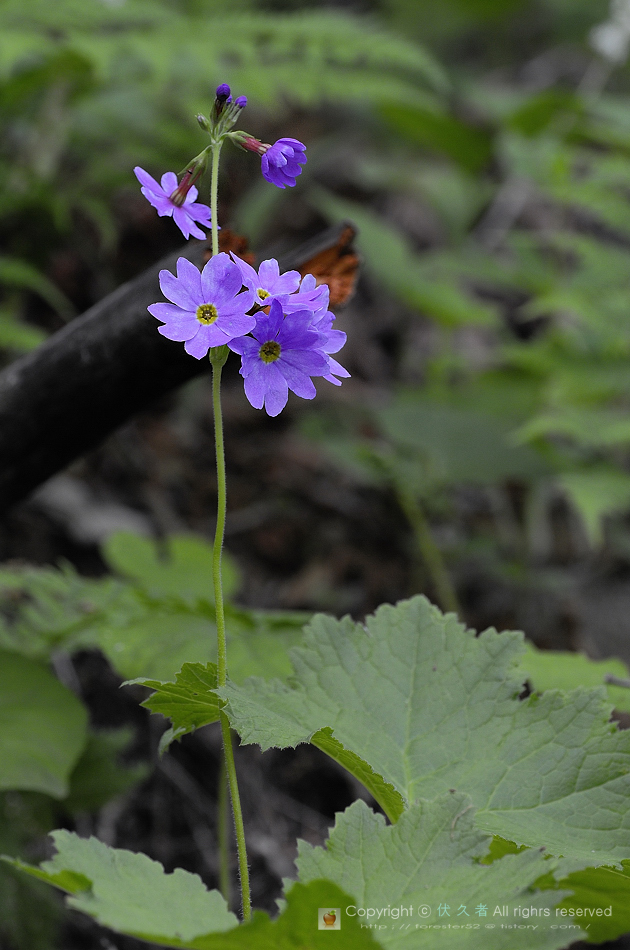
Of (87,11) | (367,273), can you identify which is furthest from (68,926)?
(367,273)

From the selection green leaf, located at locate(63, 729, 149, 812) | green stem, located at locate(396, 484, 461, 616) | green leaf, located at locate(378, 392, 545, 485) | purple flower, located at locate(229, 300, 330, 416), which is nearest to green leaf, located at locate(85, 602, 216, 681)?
green leaf, located at locate(63, 729, 149, 812)

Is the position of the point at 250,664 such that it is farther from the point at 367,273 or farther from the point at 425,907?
the point at 367,273

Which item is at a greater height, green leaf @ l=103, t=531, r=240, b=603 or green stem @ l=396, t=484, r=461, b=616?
green stem @ l=396, t=484, r=461, b=616

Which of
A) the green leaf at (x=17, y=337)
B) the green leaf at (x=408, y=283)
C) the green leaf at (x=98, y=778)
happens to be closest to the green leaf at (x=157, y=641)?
the green leaf at (x=98, y=778)

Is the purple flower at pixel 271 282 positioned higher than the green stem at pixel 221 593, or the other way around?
the purple flower at pixel 271 282

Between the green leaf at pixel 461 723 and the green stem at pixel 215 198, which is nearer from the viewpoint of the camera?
the green stem at pixel 215 198

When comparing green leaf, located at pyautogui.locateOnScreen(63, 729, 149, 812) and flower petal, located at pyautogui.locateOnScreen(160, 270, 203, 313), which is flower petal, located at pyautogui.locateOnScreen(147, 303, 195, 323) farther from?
green leaf, located at pyautogui.locateOnScreen(63, 729, 149, 812)

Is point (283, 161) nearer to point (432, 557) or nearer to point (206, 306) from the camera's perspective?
point (206, 306)

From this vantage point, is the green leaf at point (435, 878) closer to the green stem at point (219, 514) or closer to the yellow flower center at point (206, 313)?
the green stem at point (219, 514)
